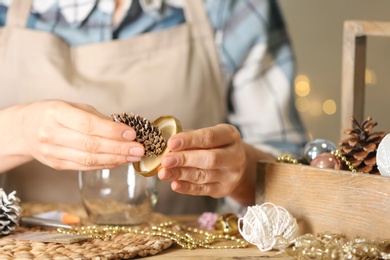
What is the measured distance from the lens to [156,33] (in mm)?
1357

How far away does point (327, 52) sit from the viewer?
2.36 m

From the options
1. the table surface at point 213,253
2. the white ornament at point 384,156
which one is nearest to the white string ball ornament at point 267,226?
→ the table surface at point 213,253

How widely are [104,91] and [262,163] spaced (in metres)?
0.41

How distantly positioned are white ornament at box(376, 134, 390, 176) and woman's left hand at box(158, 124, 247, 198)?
0.19 meters

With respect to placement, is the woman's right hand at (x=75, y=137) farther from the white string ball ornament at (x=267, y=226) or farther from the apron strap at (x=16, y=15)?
the apron strap at (x=16, y=15)

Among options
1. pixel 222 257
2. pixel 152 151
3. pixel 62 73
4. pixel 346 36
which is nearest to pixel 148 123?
pixel 152 151

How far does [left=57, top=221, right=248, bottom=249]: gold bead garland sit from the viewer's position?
0.88 m

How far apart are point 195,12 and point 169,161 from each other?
600mm

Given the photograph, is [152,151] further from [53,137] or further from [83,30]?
[83,30]

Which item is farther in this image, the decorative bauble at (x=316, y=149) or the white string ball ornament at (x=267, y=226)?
the decorative bauble at (x=316, y=149)

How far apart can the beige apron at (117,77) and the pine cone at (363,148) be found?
48 cm

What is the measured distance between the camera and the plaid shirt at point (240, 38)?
132 centimetres

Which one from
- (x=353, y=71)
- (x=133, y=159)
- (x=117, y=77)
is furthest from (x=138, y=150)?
(x=117, y=77)

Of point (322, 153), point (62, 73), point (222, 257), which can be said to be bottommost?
point (222, 257)
